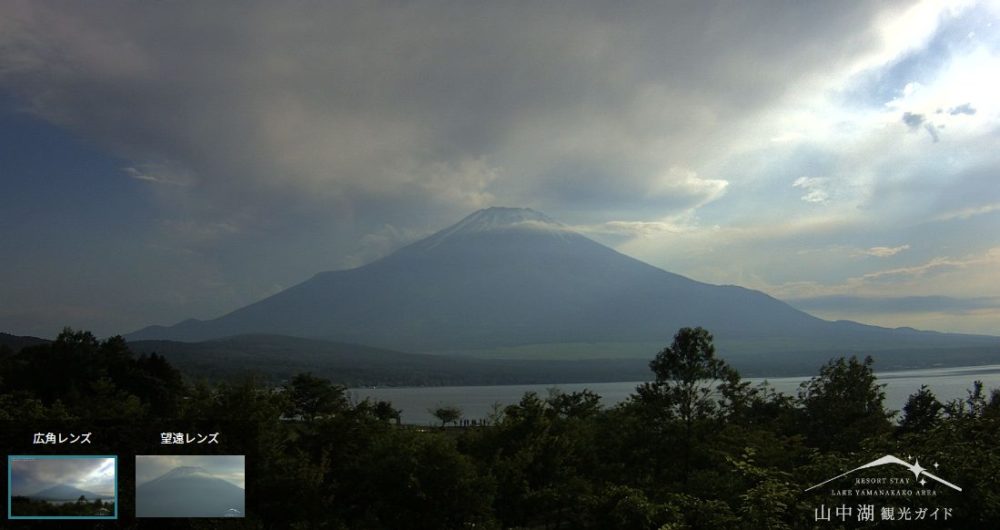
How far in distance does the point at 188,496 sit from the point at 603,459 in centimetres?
1391

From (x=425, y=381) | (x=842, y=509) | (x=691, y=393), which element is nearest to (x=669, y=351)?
(x=691, y=393)

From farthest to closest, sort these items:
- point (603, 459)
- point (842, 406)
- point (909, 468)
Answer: point (842, 406) < point (603, 459) < point (909, 468)

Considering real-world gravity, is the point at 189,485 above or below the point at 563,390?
above

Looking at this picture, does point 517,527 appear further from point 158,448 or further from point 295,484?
point 158,448

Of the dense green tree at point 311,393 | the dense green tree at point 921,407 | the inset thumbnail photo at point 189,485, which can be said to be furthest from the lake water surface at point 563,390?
the inset thumbnail photo at point 189,485

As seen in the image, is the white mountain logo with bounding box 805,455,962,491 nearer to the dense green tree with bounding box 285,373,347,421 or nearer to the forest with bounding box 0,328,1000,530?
the forest with bounding box 0,328,1000,530

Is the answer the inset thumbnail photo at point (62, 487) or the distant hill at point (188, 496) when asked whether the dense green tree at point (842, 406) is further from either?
the inset thumbnail photo at point (62, 487)

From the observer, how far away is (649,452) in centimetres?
2022

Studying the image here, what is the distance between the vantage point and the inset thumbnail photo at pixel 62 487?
941cm

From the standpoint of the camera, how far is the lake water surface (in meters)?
102

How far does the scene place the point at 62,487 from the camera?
30.9ft

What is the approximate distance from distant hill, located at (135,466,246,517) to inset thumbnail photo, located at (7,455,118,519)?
2.09ft

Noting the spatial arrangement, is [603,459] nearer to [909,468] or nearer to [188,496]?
[909,468]

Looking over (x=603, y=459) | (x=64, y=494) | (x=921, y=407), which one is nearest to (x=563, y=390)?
(x=921, y=407)
